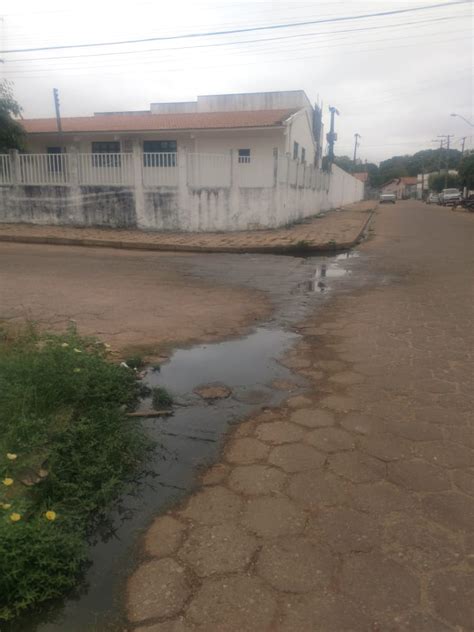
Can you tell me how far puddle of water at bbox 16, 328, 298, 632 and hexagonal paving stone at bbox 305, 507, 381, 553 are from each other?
689 mm

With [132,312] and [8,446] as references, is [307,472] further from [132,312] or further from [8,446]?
[132,312]

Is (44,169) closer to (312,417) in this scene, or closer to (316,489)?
(312,417)

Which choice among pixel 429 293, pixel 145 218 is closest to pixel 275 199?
pixel 145 218

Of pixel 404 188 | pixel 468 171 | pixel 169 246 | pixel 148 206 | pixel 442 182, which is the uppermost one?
pixel 442 182

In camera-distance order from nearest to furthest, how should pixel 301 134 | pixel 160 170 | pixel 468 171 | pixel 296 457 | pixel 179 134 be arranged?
pixel 296 457 → pixel 160 170 → pixel 179 134 → pixel 301 134 → pixel 468 171

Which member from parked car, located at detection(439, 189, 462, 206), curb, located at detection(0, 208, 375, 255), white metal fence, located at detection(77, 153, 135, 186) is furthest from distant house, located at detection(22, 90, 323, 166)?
parked car, located at detection(439, 189, 462, 206)

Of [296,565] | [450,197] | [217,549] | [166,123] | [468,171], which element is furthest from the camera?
[450,197]

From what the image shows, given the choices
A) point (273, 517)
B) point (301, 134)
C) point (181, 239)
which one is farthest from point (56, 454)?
point (301, 134)

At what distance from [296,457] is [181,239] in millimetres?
11098

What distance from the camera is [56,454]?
2.67m

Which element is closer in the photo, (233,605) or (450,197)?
(233,605)

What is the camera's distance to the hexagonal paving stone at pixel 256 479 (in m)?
2.60

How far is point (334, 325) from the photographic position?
5.63 meters

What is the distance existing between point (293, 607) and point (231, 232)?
13784 mm
